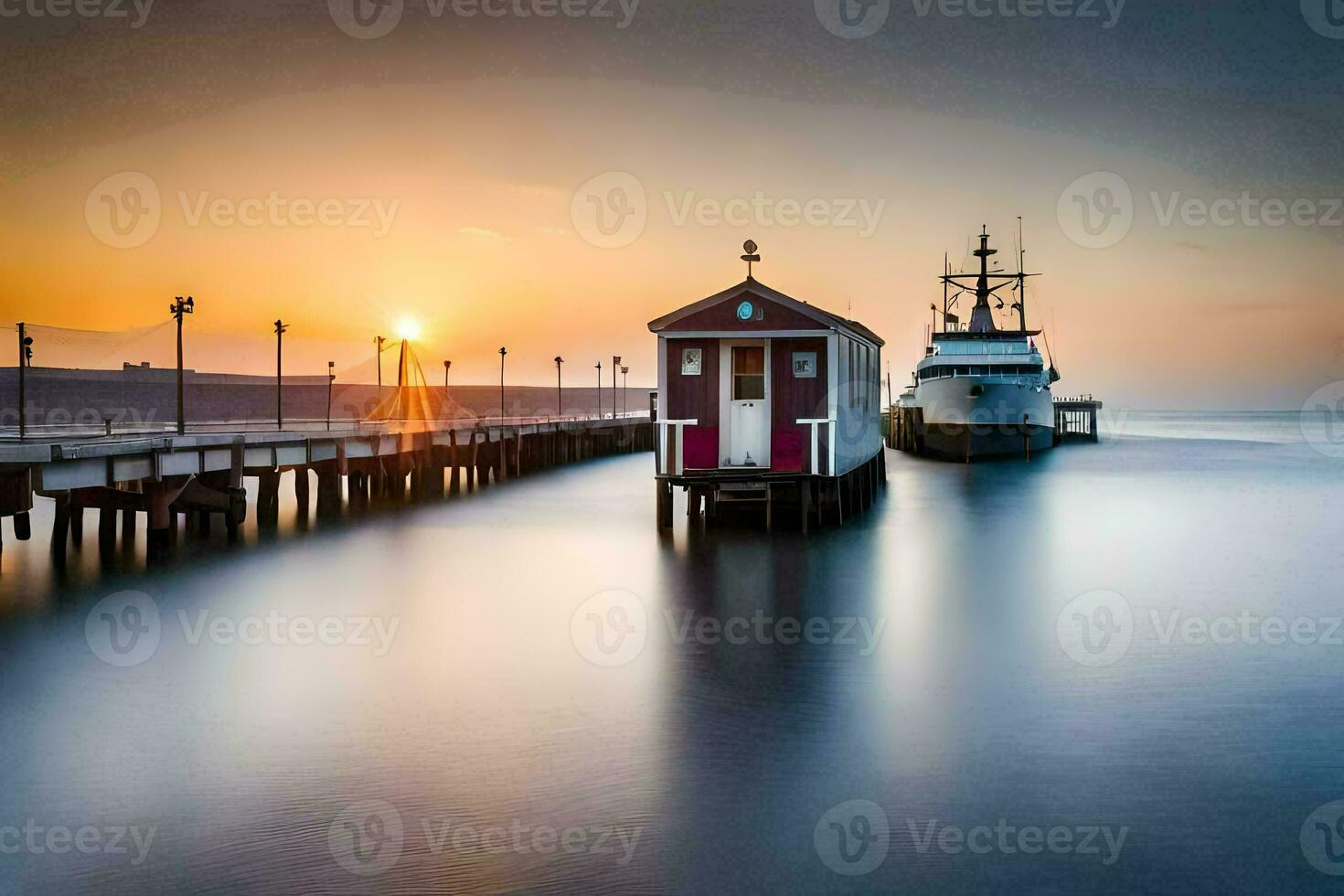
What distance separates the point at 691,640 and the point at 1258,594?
10.5 metres

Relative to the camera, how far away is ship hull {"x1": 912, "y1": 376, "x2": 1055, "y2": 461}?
47.6 metres

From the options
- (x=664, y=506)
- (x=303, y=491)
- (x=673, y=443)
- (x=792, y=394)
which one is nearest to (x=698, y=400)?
(x=673, y=443)

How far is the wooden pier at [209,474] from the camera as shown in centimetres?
1527

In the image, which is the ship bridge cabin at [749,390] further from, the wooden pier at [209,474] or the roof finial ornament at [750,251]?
the wooden pier at [209,474]

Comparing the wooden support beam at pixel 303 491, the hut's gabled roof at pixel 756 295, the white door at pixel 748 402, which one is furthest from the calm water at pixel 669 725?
the wooden support beam at pixel 303 491

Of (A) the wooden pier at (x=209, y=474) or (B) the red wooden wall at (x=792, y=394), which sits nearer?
(A) the wooden pier at (x=209, y=474)

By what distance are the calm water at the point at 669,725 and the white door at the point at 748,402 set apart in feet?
6.79

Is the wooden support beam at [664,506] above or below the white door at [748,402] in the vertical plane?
below

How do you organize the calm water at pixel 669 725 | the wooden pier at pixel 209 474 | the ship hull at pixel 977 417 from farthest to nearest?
1. the ship hull at pixel 977 417
2. the wooden pier at pixel 209 474
3. the calm water at pixel 669 725

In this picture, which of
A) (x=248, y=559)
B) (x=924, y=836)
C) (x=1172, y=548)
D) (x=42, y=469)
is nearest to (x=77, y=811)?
(x=924, y=836)

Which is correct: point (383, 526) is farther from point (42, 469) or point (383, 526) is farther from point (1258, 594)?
point (1258, 594)

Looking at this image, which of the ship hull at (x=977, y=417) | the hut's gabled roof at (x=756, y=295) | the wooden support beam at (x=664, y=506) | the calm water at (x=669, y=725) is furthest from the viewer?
the ship hull at (x=977, y=417)

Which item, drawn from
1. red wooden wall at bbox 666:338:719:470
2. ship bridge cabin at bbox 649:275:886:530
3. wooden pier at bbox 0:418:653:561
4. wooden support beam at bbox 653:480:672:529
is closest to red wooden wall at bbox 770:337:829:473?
ship bridge cabin at bbox 649:275:886:530

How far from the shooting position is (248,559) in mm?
18328
